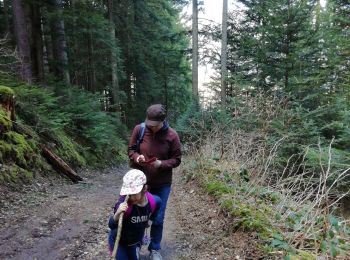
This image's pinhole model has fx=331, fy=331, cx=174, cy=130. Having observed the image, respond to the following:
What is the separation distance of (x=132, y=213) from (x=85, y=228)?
257cm

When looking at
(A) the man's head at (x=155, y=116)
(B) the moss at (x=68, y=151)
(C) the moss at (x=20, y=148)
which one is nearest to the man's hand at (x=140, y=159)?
(A) the man's head at (x=155, y=116)

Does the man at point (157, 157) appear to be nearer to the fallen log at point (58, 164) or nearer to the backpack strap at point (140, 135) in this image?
the backpack strap at point (140, 135)

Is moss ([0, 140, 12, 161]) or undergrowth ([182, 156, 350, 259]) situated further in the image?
→ moss ([0, 140, 12, 161])

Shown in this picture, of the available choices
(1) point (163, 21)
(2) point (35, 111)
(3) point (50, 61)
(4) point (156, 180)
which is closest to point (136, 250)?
(4) point (156, 180)

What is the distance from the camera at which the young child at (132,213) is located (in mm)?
3357

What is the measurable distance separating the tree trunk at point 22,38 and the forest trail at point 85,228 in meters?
5.11

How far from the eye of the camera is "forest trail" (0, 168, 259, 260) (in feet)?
15.1

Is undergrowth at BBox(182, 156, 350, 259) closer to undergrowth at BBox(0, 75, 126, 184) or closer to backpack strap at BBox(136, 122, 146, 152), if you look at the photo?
backpack strap at BBox(136, 122, 146, 152)

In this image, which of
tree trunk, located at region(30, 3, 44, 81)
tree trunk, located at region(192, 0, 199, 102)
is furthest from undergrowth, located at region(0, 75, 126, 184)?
tree trunk, located at region(192, 0, 199, 102)

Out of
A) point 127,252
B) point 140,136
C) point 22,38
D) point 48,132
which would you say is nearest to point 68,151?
point 48,132

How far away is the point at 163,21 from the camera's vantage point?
90.8ft

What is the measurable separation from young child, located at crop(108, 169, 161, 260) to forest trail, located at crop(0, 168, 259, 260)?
1.22 metres

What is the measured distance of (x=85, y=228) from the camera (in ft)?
18.4

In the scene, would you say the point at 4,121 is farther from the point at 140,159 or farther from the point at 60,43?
the point at 60,43
